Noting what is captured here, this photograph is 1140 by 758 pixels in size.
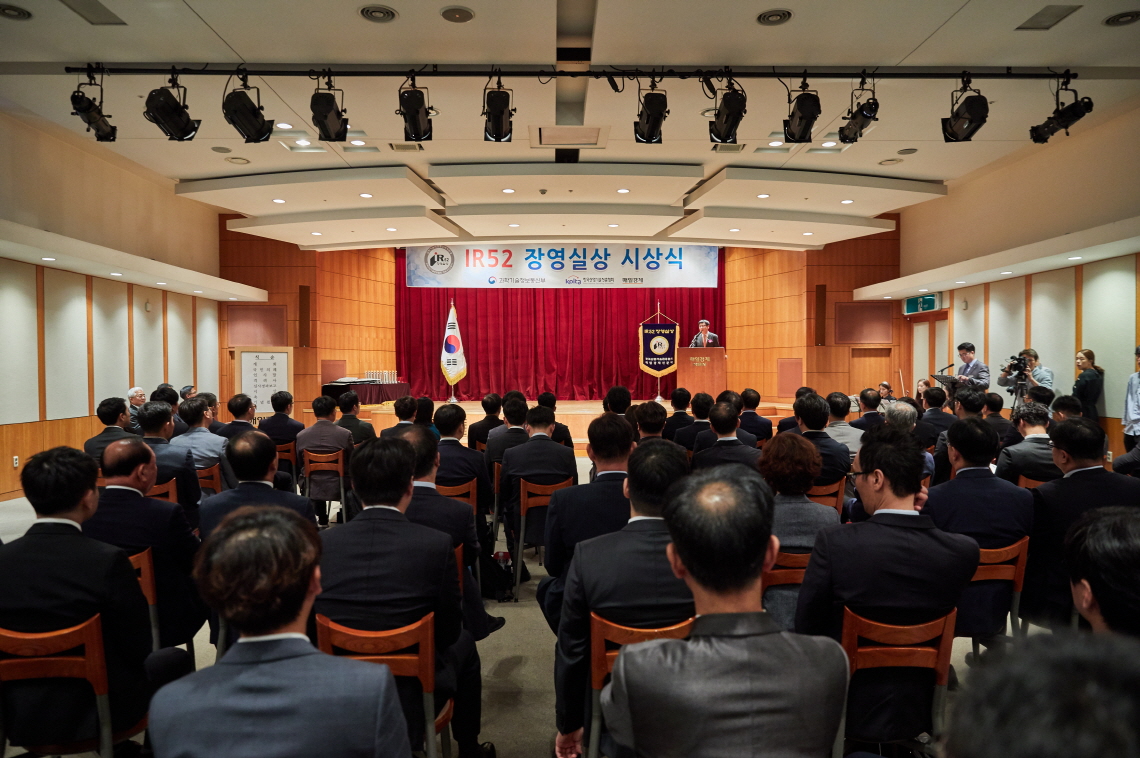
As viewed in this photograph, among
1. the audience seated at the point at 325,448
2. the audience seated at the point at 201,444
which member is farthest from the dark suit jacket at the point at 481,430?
the audience seated at the point at 201,444

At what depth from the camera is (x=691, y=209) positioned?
988cm

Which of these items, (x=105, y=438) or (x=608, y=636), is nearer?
(x=608, y=636)

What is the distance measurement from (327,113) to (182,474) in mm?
3001

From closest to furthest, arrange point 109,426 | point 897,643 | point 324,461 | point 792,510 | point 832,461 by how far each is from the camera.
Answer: point 897,643 → point 792,510 → point 832,461 → point 109,426 → point 324,461

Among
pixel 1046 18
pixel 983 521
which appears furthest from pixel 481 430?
pixel 1046 18

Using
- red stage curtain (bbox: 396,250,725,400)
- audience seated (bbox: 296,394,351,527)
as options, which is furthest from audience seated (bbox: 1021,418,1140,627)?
red stage curtain (bbox: 396,250,725,400)

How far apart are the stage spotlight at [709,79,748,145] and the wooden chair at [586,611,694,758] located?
14.8 ft

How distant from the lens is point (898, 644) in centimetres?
182

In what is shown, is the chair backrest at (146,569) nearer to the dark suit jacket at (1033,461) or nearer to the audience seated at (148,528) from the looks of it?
the audience seated at (148,528)

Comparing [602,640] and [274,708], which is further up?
[274,708]

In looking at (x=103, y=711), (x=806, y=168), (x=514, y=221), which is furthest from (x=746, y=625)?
(x=514, y=221)

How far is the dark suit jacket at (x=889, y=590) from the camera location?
186 cm

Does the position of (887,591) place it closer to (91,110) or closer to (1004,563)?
(1004,563)

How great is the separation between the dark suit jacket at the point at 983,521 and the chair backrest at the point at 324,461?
3935mm
